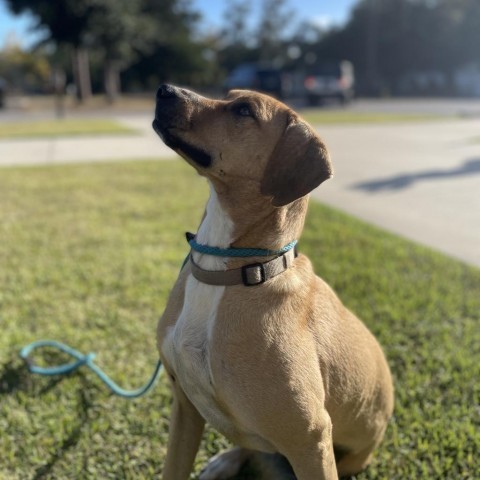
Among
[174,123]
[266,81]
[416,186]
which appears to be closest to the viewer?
[174,123]

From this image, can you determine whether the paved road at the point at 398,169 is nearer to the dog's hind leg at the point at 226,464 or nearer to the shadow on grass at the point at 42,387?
the dog's hind leg at the point at 226,464

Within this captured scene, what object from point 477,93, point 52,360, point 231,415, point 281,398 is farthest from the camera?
point 477,93

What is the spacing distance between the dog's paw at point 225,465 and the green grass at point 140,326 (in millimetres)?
148

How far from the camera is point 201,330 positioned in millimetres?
1841

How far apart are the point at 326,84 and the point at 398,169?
19.0 meters

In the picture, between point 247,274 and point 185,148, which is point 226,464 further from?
point 185,148

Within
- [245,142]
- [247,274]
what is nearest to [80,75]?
[245,142]

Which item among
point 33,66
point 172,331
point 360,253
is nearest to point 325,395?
point 172,331

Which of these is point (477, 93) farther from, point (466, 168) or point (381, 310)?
point (381, 310)

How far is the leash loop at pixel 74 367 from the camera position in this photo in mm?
2857

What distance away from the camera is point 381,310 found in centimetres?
384

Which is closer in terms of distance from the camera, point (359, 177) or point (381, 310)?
point (381, 310)

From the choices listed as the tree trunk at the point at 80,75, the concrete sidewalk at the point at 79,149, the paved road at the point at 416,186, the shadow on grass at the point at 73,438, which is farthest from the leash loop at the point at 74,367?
the tree trunk at the point at 80,75

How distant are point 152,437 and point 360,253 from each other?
3.02 metres
